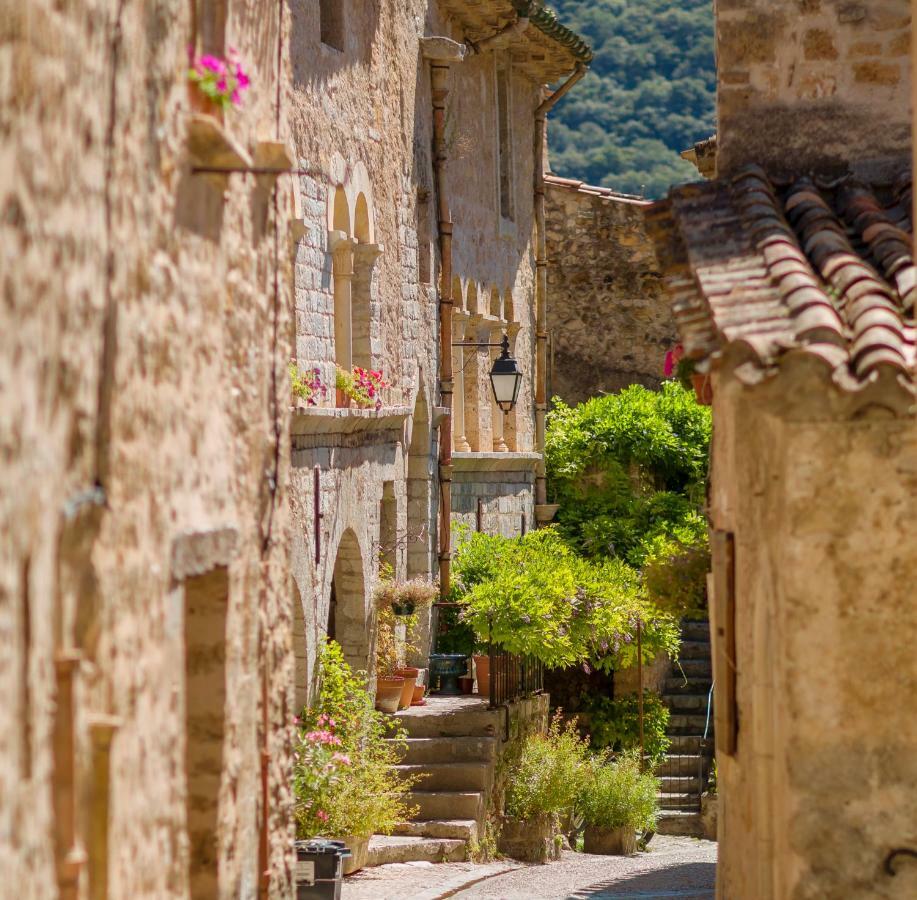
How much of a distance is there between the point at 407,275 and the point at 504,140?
201 inches

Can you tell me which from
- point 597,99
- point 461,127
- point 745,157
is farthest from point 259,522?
point 597,99

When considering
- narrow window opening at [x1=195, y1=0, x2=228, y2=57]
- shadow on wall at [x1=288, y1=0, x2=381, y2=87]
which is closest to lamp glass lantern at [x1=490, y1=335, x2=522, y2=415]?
shadow on wall at [x1=288, y1=0, x2=381, y2=87]

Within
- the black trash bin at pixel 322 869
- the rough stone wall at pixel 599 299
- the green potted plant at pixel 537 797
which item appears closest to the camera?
the black trash bin at pixel 322 869

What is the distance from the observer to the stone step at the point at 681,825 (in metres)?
16.9

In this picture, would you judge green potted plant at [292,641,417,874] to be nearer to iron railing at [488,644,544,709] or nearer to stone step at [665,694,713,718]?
iron railing at [488,644,544,709]

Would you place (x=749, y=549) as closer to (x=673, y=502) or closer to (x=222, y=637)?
(x=222, y=637)

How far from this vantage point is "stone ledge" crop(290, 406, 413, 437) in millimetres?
12367

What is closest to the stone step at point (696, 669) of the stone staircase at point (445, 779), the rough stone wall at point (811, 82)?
the stone staircase at point (445, 779)

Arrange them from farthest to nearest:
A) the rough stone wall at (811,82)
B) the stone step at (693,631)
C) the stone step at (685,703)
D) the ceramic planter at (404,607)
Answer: the stone step at (693,631) → the stone step at (685,703) → the ceramic planter at (404,607) → the rough stone wall at (811,82)

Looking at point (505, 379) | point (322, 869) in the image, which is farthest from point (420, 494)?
point (322, 869)

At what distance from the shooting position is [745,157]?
9.80 metres

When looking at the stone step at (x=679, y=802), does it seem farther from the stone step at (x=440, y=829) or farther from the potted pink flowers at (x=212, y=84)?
the potted pink flowers at (x=212, y=84)

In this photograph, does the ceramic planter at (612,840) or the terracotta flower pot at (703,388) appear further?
the ceramic planter at (612,840)

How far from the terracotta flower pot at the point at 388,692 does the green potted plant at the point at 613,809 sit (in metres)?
1.83
